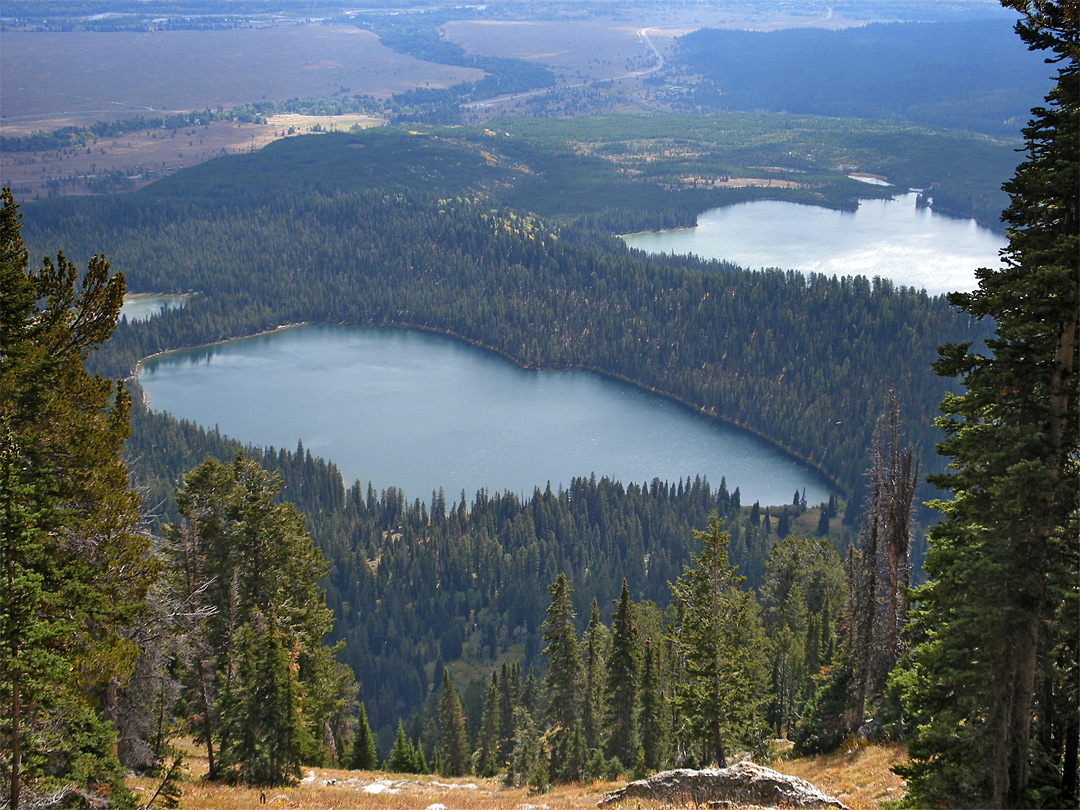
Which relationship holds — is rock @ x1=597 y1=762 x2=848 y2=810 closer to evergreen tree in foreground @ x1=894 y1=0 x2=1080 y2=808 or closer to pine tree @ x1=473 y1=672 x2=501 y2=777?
evergreen tree in foreground @ x1=894 y1=0 x2=1080 y2=808

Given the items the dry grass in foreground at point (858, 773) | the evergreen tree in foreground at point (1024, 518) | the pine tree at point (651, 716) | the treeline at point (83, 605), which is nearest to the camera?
the evergreen tree in foreground at point (1024, 518)

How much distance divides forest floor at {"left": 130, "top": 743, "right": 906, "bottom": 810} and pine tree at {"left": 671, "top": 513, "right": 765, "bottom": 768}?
3.08 m

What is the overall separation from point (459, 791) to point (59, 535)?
25602mm

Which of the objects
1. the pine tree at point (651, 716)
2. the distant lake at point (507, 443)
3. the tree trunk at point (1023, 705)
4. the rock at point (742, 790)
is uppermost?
the tree trunk at point (1023, 705)

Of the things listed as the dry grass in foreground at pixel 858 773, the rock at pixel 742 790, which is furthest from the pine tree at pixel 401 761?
the rock at pixel 742 790

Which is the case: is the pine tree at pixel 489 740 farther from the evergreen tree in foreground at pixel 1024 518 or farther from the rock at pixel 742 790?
the evergreen tree in foreground at pixel 1024 518

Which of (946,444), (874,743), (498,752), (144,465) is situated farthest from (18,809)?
(144,465)

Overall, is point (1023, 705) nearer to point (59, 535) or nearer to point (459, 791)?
point (59, 535)

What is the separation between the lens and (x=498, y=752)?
75500mm

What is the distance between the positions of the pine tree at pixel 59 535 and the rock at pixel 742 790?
16.6 m

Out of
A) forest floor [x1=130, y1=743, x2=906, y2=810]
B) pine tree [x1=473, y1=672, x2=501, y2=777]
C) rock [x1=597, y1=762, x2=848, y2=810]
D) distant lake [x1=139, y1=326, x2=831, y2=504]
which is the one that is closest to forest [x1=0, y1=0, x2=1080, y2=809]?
pine tree [x1=473, y1=672, x2=501, y2=777]

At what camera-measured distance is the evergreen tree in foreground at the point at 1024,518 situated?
2359 centimetres

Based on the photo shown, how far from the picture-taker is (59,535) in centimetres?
2953

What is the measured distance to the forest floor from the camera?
33844 millimetres
